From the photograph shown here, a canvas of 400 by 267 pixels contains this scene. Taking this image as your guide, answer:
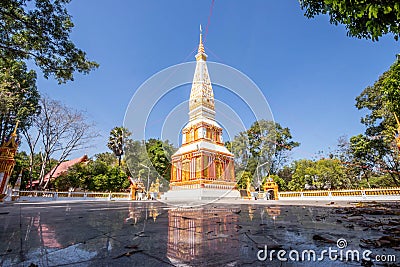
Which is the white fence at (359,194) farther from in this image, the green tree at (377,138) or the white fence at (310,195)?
the green tree at (377,138)

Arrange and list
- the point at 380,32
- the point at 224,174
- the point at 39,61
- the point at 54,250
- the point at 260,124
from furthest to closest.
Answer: the point at 260,124 < the point at 224,174 < the point at 39,61 < the point at 380,32 < the point at 54,250

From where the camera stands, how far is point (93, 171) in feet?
71.6

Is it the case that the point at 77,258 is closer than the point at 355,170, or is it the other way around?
the point at 77,258

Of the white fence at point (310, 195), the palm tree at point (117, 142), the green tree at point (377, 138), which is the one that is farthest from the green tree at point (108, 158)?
the green tree at point (377, 138)

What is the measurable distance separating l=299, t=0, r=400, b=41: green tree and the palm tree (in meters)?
29.1

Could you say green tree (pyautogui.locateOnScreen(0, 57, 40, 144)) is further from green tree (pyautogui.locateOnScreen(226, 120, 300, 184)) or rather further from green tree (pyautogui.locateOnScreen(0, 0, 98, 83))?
green tree (pyautogui.locateOnScreen(226, 120, 300, 184))

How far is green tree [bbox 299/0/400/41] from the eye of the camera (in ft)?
10.3

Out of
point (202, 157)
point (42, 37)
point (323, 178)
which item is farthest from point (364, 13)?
point (323, 178)

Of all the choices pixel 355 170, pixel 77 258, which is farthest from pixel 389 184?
pixel 77 258

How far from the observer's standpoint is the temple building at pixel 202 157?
19625mm

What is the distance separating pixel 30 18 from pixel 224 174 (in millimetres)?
19027

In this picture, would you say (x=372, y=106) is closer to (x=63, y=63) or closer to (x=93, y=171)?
(x=63, y=63)

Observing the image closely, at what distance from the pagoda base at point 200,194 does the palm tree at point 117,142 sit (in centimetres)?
1181

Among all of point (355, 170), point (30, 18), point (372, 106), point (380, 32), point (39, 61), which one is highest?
point (372, 106)
